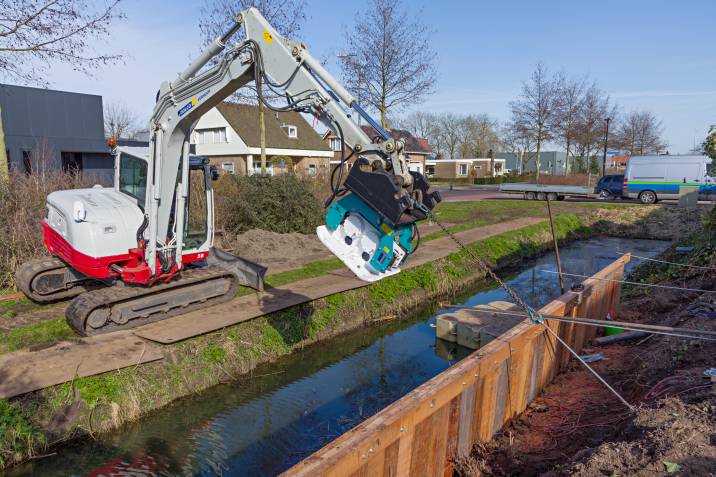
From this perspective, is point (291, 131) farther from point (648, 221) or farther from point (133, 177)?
point (133, 177)

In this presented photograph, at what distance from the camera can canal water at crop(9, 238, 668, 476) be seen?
17.0 feet

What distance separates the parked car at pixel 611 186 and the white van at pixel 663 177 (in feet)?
6.85

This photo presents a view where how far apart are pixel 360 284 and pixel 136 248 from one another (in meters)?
4.12

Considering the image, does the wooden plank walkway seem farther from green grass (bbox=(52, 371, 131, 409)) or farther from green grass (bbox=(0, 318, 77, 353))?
green grass (bbox=(0, 318, 77, 353))

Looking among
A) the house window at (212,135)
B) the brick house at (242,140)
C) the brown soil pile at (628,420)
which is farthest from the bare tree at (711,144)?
the house window at (212,135)

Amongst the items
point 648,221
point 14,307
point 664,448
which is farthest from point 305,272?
point 648,221

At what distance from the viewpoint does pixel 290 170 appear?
16.0 meters

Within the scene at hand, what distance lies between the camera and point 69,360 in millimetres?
5867

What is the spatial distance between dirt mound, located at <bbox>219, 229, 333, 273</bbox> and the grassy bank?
1.22 metres

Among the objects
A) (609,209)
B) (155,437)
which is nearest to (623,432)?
(155,437)

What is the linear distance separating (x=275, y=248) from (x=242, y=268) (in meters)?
3.20

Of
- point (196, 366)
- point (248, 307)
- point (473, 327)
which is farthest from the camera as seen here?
point (473, 327)

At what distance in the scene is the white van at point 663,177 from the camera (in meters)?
22.4

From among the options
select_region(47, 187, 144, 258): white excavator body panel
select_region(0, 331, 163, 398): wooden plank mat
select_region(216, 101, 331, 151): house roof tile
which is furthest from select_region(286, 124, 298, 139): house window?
select_region(0, 331, 163, 398): wooden plank mat
